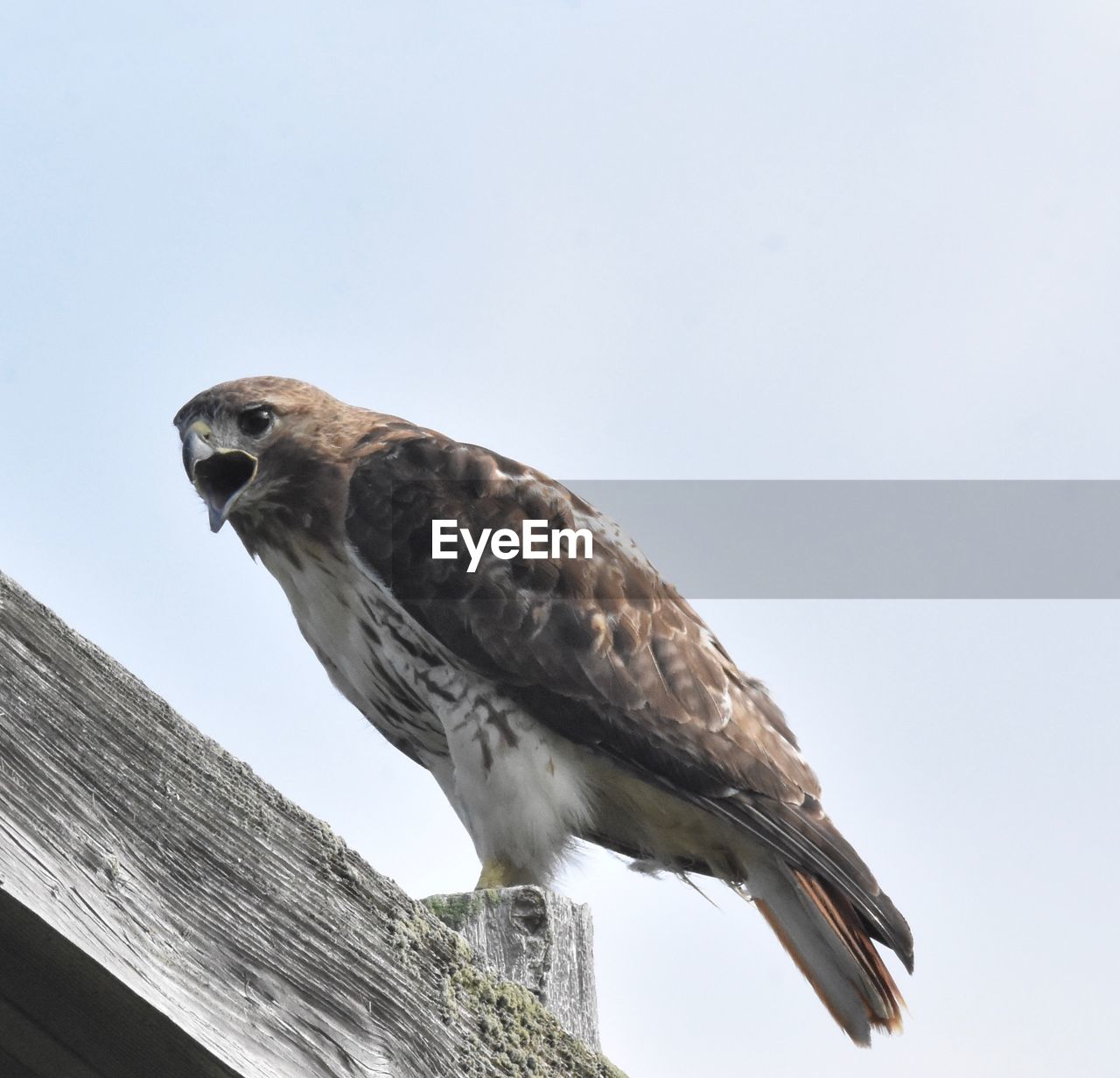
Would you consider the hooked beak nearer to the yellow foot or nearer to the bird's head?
the bird's head

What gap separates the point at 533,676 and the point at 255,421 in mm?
1340

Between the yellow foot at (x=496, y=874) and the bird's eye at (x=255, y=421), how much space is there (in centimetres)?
164

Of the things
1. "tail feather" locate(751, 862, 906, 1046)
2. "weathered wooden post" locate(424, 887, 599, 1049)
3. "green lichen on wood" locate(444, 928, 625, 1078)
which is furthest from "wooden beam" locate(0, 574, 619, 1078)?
"tail feather" locate(751, 862, 906, 1046)

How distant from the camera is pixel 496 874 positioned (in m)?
4.24

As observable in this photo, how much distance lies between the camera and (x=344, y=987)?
1.65m

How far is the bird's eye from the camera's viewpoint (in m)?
4.96

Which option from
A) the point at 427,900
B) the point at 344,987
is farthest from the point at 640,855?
the point at 344,987

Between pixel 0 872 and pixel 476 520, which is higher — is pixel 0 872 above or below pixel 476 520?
below

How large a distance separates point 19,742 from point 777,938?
3.29 m

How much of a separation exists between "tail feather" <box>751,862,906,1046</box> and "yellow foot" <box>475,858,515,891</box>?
2.57 feet

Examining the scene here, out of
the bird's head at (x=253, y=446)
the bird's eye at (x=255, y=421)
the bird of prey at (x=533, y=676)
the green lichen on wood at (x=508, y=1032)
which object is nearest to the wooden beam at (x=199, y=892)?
the green lichen on wood at (x=508, y=1032)

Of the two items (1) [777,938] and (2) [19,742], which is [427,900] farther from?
Result: (1) [777,938]

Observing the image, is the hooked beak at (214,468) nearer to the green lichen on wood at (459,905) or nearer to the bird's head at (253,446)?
the bird's head at (253,446)

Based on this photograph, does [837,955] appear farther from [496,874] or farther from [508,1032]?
[508,1032]
